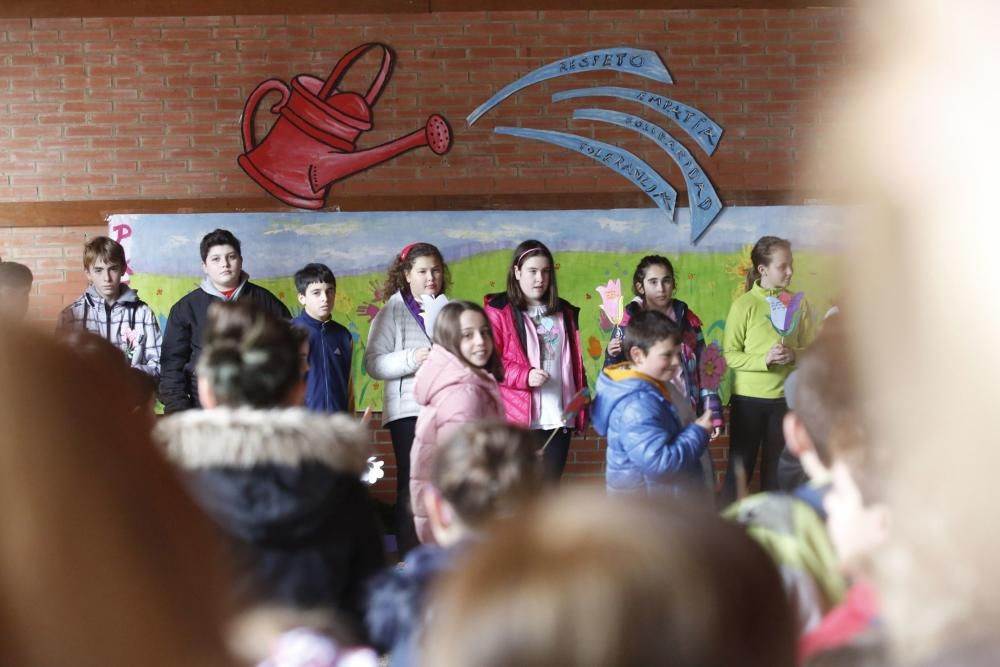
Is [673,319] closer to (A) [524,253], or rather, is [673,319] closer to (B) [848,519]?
(A) [524,253]

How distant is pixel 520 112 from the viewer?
5660 mm

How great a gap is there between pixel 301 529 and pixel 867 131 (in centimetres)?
160

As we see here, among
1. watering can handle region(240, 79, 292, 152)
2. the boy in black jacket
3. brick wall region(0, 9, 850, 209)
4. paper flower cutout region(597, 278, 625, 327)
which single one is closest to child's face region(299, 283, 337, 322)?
the boy in black jacket

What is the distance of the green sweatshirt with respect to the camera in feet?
16.7

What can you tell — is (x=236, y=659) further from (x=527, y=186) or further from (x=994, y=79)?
(x=527, y=186)

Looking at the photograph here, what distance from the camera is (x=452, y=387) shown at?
3418mm

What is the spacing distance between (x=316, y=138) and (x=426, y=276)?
1152 millimetres

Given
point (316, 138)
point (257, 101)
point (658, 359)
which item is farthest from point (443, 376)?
point (257, 101)

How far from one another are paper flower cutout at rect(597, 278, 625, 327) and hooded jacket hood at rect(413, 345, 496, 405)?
2173mm

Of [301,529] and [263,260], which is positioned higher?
[263,260]

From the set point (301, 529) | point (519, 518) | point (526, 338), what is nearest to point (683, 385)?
point (526, 338)

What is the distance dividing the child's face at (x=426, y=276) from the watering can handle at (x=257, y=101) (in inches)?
49.9

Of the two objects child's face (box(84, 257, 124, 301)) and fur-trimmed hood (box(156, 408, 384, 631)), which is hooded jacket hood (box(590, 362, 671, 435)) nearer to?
fur-trimmed hood (box(156, 408, 384, 631))

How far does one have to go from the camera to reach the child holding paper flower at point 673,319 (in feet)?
17.2
